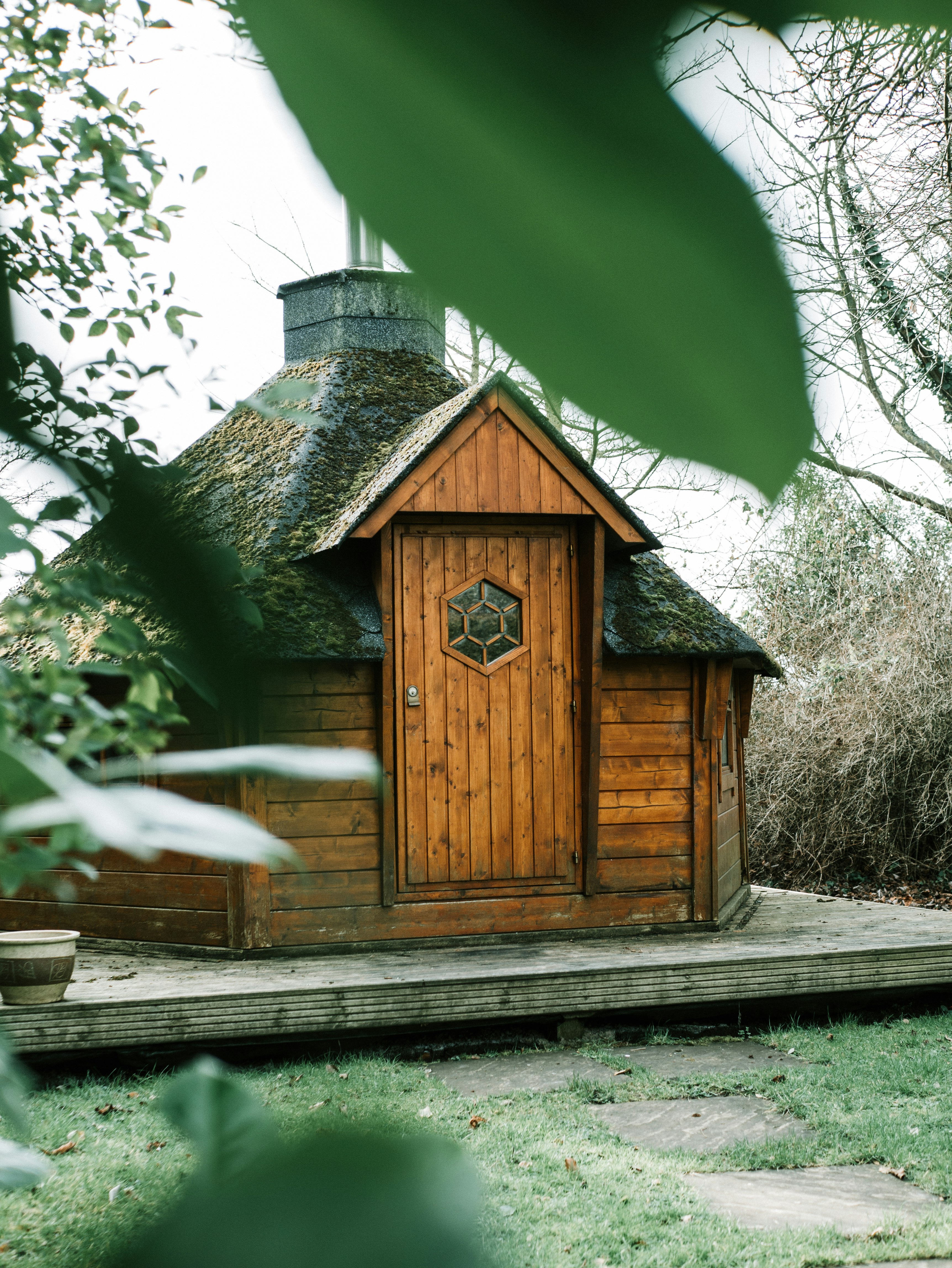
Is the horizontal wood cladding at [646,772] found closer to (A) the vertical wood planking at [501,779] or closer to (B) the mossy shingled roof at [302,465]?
(A) the vertical wood planking at [501,779]

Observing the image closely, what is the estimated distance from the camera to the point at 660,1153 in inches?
166

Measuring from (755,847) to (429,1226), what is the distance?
1212 cm

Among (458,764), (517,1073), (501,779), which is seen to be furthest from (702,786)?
(517,1073)

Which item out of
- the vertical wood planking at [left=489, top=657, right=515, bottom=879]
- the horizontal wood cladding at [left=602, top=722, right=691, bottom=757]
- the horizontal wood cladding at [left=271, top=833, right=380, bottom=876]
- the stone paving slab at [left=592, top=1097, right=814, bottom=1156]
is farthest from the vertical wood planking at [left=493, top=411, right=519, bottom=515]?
the stone paving slab at [left=592, top=1097, right=814, bottom=1156]

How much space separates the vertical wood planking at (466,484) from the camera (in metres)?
5.86

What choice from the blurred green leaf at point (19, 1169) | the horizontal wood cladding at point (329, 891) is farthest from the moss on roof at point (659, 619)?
the blurred green leaf at point (19, 1169)

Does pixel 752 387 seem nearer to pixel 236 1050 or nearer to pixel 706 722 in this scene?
pixel 236 1050

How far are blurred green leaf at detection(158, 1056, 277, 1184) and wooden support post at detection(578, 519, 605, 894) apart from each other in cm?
597

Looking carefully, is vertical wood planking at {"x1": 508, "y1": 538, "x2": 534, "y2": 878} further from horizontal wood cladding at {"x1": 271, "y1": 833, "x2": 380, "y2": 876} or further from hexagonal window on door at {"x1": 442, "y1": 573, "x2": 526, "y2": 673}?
horizontal wood cladding at {"x1": 271, "y1": 833, "x2": 380, "y2": 876}

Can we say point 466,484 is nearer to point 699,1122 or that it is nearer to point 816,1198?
point 699,1122

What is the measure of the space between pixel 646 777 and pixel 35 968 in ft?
12.1

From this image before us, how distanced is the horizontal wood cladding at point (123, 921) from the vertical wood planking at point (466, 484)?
2.72 metres

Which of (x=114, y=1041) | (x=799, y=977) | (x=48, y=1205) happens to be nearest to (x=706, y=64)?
(x=48, y=1205)

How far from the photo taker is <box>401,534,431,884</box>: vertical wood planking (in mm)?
→ 6059
